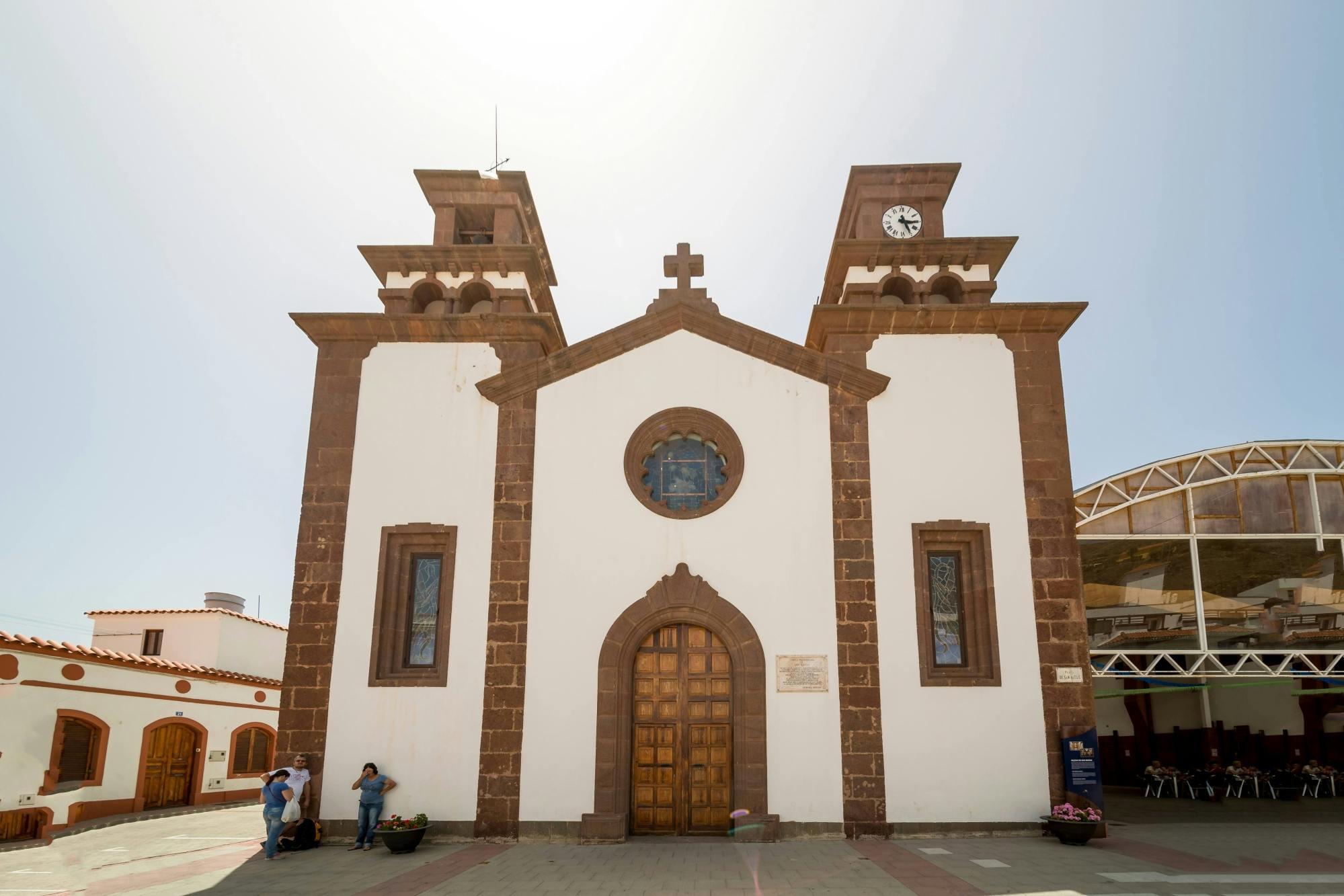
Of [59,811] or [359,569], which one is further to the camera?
[59,811]

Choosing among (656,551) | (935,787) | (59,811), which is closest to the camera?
(935,787)

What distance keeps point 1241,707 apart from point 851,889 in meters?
17.4

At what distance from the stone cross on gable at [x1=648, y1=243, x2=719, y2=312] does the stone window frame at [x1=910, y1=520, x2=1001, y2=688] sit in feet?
15.5

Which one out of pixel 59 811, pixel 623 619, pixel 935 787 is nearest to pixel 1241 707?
pixel 935 787

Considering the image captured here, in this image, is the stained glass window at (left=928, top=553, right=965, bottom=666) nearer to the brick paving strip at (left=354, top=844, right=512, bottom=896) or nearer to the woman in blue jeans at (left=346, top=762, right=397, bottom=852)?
the brick paving strip at (left=354, top=844, right=512, bottom=896)

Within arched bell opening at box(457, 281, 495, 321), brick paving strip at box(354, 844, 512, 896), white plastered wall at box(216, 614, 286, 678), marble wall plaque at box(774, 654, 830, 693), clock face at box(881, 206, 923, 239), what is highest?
clock face at box(881, 206, 923, 239)

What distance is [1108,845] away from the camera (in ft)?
36.6

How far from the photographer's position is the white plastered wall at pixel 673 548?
468 inches

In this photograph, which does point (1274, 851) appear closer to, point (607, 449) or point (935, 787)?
point (935, 787)

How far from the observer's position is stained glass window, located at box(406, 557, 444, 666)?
1256 cm

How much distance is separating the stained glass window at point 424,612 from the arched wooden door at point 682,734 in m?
2.92

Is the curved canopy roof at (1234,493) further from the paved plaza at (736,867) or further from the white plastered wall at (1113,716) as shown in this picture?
the white plastered wall at (1113,716)

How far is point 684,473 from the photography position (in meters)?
13.2

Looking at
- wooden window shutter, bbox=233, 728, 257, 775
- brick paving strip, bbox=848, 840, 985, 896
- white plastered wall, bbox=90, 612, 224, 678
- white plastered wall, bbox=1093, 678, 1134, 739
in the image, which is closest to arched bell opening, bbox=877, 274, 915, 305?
brick paving strip, bbox=848, 840, 985, 896
